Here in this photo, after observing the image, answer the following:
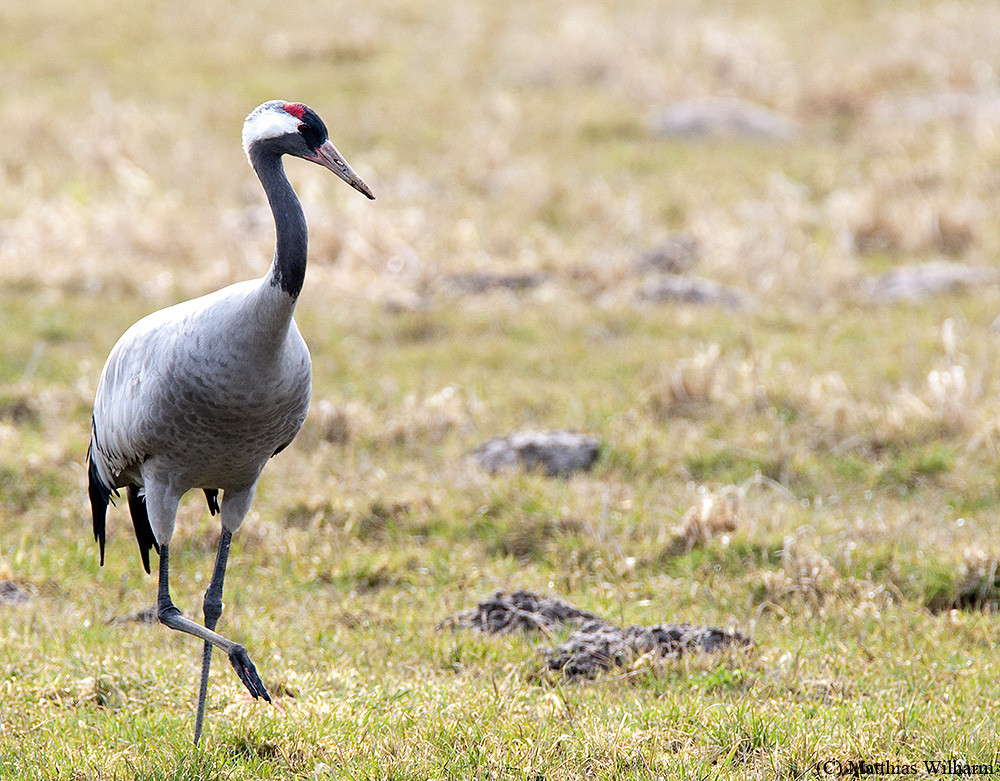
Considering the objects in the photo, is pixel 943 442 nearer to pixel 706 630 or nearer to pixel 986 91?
pixel 706 630

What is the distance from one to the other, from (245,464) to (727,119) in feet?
32.5

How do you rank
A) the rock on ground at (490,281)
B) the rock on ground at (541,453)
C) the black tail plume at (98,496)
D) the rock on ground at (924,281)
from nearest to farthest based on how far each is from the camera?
the black tail plume at (98,496) → the rock on ground at (541,453) → the rock on ground at (924,281) → the rock on ground at (490,281)

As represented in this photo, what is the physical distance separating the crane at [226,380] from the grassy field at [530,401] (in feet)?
2.21

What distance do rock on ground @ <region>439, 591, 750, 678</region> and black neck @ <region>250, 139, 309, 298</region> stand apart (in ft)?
6.06

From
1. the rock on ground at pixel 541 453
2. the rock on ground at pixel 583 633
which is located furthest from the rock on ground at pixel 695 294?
the rock on ground at pixel 583 633

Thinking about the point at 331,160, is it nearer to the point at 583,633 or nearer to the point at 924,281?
the point at 583,633

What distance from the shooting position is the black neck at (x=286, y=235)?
3695mm

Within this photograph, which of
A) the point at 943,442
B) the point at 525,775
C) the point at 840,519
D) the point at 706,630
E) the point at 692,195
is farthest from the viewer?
the point at 692,195

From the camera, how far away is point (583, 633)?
486 centimetres

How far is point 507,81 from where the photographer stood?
14.3 metres

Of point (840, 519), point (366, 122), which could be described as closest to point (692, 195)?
point (366, 122)

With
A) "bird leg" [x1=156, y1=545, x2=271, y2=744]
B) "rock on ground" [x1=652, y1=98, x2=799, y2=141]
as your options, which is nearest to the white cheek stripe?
"bird leg" [x1=156, y1=545, x2=271, y2=744]

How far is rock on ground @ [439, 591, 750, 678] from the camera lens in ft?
15.4

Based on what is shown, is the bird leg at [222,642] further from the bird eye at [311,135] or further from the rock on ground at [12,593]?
the bird eye at [311,135]
